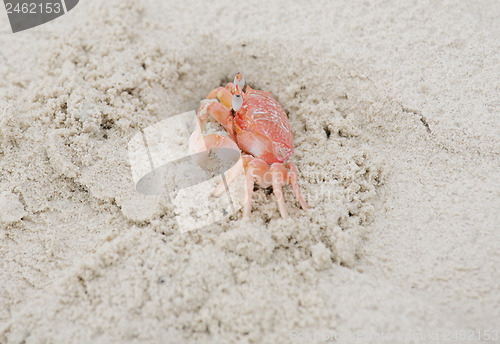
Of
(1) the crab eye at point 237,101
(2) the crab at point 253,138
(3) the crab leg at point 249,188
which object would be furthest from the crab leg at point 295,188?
(1) the crab eye at point 237,101

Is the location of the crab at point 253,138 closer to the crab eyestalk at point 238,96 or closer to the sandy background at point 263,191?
the crab eyestalk at point 238,96

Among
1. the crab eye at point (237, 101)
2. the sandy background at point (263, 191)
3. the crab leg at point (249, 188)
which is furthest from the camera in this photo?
the crab eye at point (237, 101)

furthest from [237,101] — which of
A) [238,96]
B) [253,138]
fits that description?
[253,138]

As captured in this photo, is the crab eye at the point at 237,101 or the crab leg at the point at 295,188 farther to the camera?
the crab eye at the point at 237,101

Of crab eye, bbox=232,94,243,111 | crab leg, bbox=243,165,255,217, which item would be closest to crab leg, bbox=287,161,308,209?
crab leg, bbox=243,165,255,217

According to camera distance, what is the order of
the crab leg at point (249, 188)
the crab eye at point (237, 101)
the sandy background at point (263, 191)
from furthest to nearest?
the crab eye at point (237, 101)
the crab leg at point (249, 188)
the sandy background at point (263, 191)

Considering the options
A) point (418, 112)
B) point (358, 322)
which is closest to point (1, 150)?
point (358, 322)

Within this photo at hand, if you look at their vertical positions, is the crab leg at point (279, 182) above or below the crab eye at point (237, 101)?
below

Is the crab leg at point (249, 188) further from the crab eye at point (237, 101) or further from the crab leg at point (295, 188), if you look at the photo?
the crab eye at point (237, 101)
